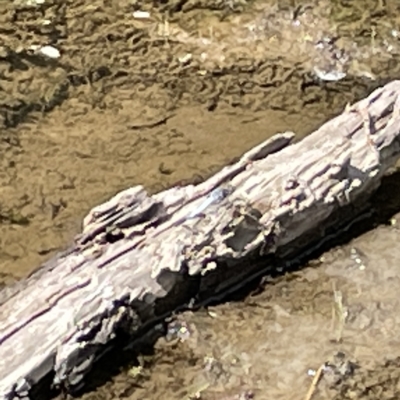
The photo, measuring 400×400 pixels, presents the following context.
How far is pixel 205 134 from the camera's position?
361 cm

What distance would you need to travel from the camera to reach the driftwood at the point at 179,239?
262cm

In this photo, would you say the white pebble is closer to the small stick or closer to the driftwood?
the driftwood

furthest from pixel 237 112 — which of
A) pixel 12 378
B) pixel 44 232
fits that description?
pixel 12 378

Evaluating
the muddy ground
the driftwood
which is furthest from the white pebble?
the driftwood

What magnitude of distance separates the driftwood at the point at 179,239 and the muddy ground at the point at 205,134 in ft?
0.43

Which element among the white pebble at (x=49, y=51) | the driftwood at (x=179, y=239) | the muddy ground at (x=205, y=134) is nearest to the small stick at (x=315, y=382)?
the muddy ground at (x=205, y=134)

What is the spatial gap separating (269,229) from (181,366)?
1.43 ft

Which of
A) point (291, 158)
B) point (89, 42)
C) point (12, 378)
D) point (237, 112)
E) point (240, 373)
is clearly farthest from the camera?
point (89, 42)

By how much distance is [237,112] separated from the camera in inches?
146

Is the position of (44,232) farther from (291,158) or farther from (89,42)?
(89,42)

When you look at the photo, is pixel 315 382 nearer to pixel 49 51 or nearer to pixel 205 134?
pixel 205 134

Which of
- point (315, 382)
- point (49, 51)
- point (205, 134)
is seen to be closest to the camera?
point (315, 382)

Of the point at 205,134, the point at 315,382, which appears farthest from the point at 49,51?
the point at 315,382

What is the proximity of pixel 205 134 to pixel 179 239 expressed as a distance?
0.88 meters
